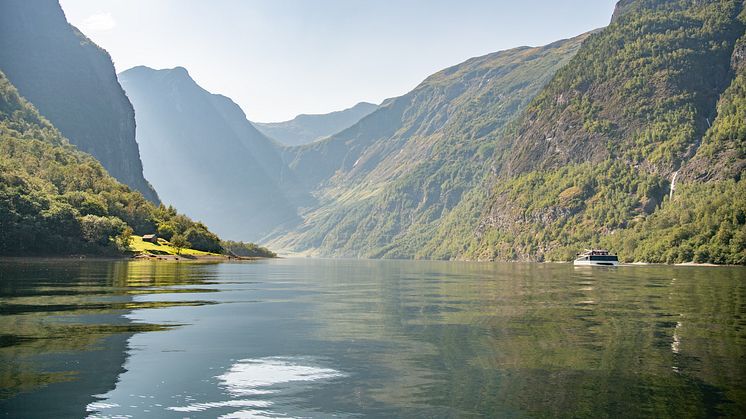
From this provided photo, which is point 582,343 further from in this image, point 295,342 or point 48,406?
point 48,406

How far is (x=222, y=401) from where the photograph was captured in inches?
819

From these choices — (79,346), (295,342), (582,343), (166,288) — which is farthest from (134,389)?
(166,288)

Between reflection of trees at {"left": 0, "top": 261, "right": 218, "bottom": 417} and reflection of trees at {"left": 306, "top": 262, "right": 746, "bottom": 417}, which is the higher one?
reflection of trees at {"left": 0, "top": 261, "right": 218, "bottom": 417}

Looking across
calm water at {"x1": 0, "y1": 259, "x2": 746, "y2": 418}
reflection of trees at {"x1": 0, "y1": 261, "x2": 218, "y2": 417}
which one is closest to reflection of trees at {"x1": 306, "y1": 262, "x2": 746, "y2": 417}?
calm water at {"x1": 0, "y1": 259, "x2": 746, "y2": 418}

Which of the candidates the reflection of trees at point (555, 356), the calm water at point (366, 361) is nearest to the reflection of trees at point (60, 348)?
the calm water at point (366, 361)

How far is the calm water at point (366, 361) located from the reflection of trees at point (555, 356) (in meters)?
0.11

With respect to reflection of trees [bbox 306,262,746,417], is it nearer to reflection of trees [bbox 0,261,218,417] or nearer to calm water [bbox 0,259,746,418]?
calm water [bbox 0,259,746,418]

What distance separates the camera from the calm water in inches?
797

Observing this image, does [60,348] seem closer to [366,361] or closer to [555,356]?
[366,361]

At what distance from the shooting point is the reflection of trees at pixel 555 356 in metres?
20.8

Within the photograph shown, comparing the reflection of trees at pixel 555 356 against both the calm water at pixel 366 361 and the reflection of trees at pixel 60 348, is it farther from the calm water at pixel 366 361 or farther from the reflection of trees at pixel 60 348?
the reflection of trees at pixel 60 348

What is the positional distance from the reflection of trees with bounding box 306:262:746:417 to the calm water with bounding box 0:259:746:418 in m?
0.11

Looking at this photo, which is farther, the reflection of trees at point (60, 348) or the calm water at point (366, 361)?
the reflection of trees at point (60, 348)

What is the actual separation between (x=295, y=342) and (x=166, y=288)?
41.9m
